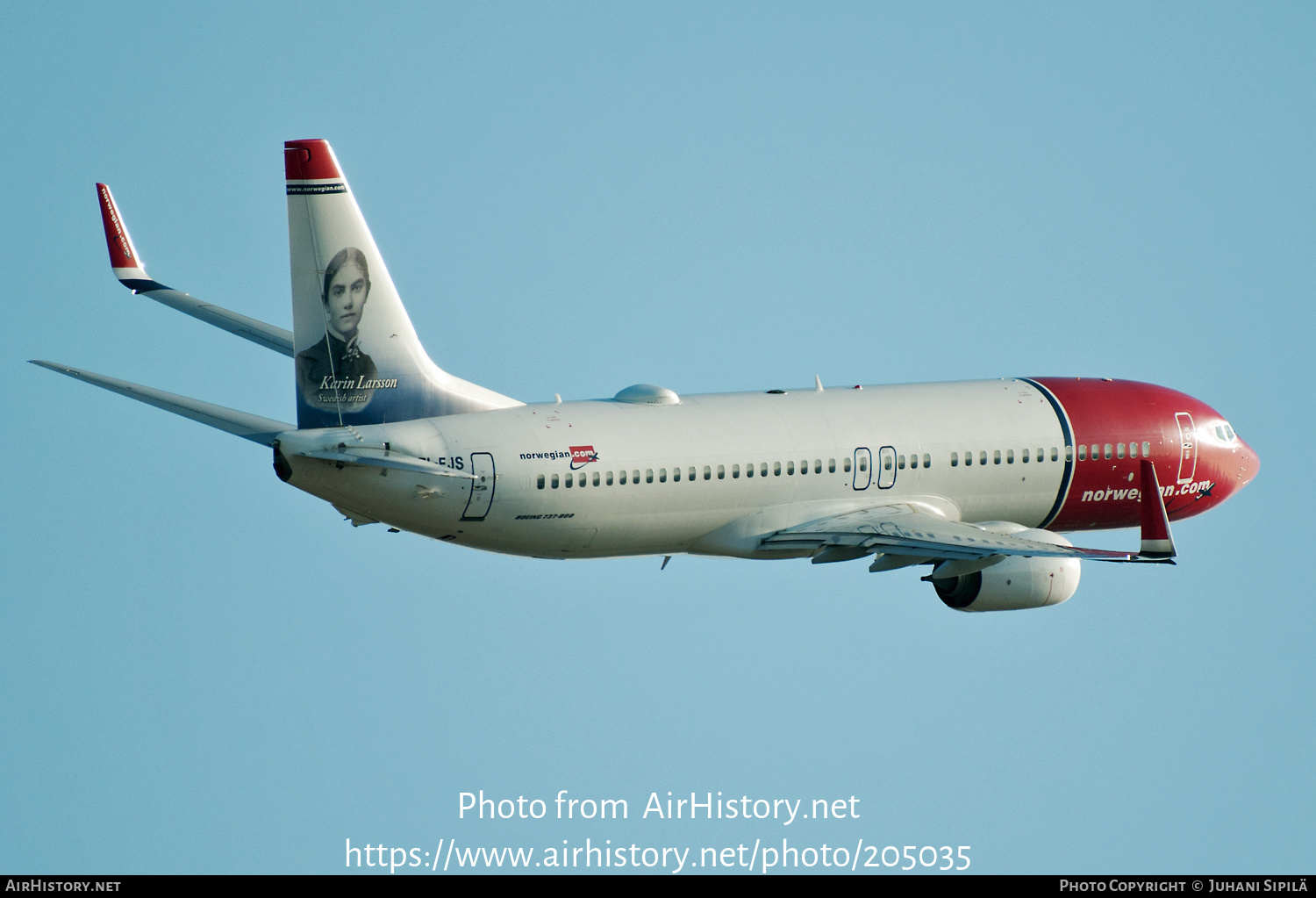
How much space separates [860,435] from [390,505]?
44.1 feet

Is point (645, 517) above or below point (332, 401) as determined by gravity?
below

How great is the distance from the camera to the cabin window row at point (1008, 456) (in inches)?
2371

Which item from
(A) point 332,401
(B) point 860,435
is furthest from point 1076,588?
(A) point 332,401

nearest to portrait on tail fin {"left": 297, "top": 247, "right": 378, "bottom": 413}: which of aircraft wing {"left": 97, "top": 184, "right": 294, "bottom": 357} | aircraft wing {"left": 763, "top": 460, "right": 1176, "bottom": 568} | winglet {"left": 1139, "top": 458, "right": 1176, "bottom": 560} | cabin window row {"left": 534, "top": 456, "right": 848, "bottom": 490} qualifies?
cabin window row {"left": 534, "top": 456, "right": 848, "bottom": 490}

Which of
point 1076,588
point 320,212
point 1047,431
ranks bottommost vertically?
point 1076,588

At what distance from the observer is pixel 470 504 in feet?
179

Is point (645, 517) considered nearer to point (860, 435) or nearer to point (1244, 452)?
point (860, 435)

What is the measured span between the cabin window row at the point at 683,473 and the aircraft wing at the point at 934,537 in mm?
1463

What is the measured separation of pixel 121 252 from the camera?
A: 218ft

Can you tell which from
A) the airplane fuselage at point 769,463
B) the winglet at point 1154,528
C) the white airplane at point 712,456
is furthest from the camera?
the airplane fuselage at point 769,463

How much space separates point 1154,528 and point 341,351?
66.4 ft

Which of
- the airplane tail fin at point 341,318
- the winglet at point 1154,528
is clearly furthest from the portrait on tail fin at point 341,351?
the winglet at point 1154,528

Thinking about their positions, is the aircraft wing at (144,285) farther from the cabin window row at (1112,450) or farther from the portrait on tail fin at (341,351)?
the cabin window row at (1112,450)

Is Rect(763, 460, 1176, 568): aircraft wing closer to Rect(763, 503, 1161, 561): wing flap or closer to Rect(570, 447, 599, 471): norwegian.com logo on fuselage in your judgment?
Rect(763, 503, 1161, 561): wing flap
